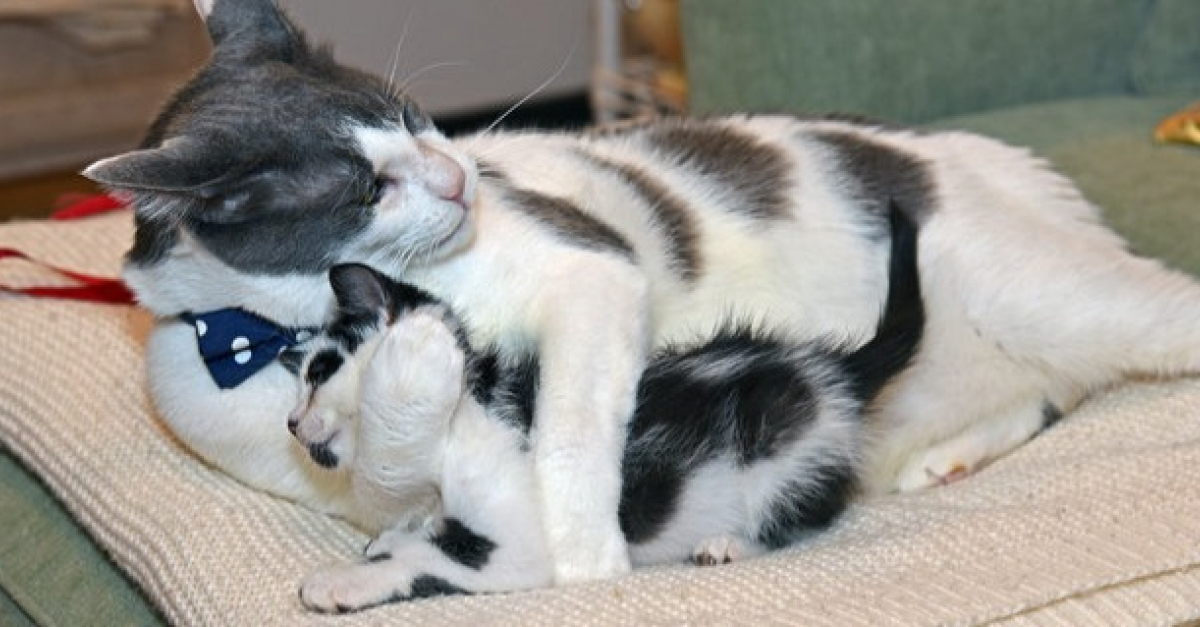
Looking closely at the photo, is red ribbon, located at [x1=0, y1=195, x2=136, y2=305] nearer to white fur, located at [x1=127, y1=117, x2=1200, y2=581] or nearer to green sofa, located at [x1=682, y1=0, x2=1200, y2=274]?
white fur, located at [x1=127, y1=117, x2=1200, y2=581]

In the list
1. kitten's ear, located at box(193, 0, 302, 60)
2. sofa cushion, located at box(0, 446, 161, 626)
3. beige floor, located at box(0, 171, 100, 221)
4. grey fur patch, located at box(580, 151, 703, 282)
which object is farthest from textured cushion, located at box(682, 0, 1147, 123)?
beige floor, located at box(0, 171, 100, 221)

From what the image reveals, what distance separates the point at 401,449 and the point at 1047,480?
0.62 metres

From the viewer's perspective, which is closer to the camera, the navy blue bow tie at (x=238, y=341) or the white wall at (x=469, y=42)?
the navy blue bow tie at (x=238, y=341)

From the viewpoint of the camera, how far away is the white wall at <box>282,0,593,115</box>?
4188mm

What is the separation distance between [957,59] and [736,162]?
0.81m

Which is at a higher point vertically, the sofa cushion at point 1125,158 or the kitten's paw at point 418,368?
the kitten's paw at point 418,368

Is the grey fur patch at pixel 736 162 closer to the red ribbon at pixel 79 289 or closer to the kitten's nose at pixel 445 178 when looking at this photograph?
the kitten's nose at pixel 445 178

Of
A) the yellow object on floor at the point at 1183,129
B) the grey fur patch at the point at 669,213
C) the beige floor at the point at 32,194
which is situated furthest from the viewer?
the beige floor at the point at 32,194

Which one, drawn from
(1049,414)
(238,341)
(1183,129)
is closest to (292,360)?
(238,341)

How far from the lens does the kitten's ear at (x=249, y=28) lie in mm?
1552

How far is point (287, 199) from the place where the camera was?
1401 millimetres

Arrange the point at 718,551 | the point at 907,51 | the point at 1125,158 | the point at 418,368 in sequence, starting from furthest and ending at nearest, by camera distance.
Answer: the point at 907,51 → the point at 1125,158 → the point at 718,551 → the point at 418,368

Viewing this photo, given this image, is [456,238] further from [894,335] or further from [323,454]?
[894,335]

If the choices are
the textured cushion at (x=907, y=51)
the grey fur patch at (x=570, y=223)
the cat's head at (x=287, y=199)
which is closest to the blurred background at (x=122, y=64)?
the textured cushion at (x=907, y=51)
